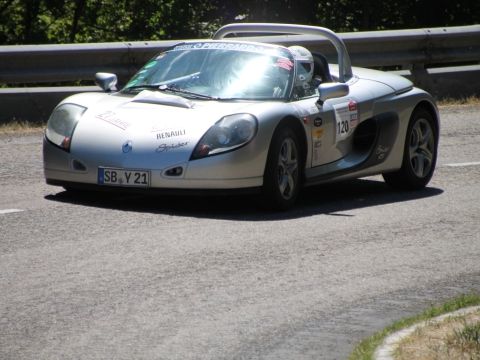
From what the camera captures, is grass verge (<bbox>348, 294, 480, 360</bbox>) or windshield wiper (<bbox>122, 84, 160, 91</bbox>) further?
windshield wiper (<bbox>122, 84, 160, 91</bbox>)

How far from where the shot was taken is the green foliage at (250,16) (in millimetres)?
Answer: 28047

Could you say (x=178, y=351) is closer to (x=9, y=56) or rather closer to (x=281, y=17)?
(x=9, y=56)

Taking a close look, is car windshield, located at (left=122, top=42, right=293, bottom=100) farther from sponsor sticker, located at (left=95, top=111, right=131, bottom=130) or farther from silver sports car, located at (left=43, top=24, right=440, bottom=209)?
sponsor sticker, located at (left=95, top=111, right=131, bottom=130)

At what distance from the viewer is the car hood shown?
356 inches

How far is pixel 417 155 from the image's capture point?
11062mm

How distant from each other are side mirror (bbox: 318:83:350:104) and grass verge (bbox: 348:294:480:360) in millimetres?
3079

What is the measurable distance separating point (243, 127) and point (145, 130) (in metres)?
0.72

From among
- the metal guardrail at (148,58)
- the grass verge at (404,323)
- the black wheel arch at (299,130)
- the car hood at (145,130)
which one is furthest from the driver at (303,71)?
the metal guardrail at (148,58)

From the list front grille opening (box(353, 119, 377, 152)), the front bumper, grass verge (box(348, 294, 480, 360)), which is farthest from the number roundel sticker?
grass verge (box(348, 294, 480, 360))

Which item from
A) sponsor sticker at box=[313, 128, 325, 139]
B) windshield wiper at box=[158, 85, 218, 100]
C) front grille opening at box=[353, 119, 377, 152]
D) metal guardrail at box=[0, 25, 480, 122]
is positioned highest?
windshield wiper at box=[158, 85, 218, 100]

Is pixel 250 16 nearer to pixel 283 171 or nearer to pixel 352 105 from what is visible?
pixel 352 105

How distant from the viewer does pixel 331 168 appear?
398 inches

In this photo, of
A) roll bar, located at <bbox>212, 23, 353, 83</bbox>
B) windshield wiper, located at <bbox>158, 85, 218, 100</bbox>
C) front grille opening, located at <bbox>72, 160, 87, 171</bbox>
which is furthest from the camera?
roll bar, located at <bbox>212, 23, 353, 83</bbox>

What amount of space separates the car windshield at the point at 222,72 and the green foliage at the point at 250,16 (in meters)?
18.2
